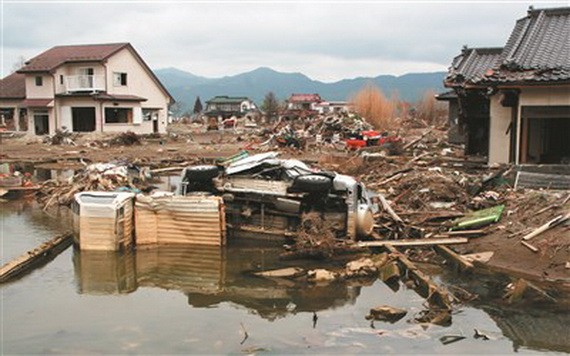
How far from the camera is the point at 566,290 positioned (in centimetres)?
864

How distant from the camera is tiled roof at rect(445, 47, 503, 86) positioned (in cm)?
1947

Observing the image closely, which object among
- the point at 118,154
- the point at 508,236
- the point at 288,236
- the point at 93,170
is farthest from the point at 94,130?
the point at 508,236

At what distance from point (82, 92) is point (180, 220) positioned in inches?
1337

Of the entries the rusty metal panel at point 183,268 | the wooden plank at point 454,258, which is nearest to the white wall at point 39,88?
the rusty metal panel at point 183,268

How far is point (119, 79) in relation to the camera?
44.2m

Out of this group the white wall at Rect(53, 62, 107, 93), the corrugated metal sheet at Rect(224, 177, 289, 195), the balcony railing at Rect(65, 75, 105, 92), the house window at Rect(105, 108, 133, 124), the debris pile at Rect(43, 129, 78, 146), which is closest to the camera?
the corrugated metal sheet at Rect(224, 177, 289, 195)

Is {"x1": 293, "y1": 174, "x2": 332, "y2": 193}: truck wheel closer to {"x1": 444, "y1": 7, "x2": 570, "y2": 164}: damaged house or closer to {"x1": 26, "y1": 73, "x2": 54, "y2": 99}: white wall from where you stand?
{"x1": 444, "y1": 7, "x2": 570, "y2": 164}: damaged house

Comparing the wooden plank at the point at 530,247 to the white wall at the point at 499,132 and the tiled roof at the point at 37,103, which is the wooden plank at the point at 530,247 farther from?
the tiled roof at the point at 37,103

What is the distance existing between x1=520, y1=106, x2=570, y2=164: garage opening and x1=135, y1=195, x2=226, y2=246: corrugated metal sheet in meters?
8.27

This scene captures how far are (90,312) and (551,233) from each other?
298 inches

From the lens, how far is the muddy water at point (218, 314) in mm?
7004

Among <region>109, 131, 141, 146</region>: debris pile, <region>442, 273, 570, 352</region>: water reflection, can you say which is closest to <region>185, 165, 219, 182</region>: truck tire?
<region>442, 273, 570, 352</region>: water reflection

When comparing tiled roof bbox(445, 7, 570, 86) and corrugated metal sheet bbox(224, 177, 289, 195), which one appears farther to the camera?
tiled roof bbox(445, 7, 570, 86)

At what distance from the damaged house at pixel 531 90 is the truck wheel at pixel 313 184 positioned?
5431 millimetres
